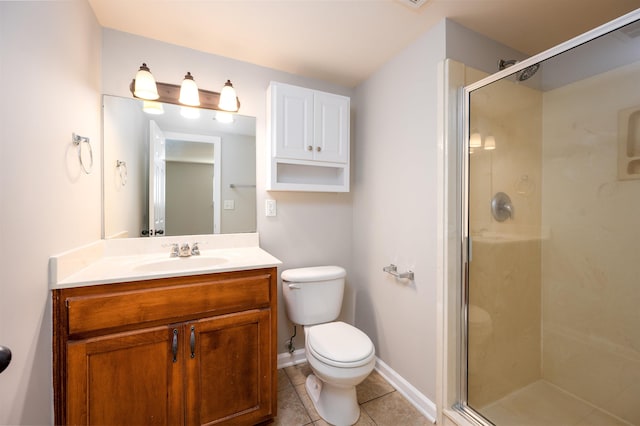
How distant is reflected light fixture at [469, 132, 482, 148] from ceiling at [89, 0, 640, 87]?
24.1 inches

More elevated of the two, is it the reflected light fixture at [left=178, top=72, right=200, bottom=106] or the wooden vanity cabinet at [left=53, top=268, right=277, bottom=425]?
the reflected light fixture at [left=178, top=72, right=200, bottom=106]

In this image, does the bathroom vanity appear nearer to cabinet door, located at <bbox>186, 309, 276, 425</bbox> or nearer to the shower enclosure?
cabinet door, located at <bbox>186, 309, 276, 425</bbox>

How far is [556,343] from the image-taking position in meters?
1.66

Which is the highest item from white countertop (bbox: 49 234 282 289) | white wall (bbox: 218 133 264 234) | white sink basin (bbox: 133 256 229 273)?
white wall (bbox: 218 133 264 234)

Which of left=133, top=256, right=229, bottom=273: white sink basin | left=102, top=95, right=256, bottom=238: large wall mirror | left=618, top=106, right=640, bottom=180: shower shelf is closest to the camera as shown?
left=618, top=106, right=640, bottom=180: shower shelf

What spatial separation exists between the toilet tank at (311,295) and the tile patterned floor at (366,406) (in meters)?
0.42

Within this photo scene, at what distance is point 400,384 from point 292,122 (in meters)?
1.89

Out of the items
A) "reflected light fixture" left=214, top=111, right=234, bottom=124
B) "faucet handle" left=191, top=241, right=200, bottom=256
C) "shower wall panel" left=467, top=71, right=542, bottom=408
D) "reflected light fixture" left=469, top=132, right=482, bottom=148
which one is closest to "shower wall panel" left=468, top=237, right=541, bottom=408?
"shower wall panel" left=467, top=71, right=542, bottom=408

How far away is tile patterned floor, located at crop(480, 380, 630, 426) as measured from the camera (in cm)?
141

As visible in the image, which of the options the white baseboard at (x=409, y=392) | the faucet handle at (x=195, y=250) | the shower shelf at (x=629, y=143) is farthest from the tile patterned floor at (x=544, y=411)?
the faucet handle at (x=195, y=250)

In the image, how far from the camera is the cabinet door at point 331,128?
71.6 inches

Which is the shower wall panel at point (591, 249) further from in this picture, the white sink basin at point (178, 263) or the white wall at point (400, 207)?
the white sink basin at point (178, 263)

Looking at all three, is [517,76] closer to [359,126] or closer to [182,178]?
[359,126]

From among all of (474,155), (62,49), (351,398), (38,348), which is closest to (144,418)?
(38,348)
